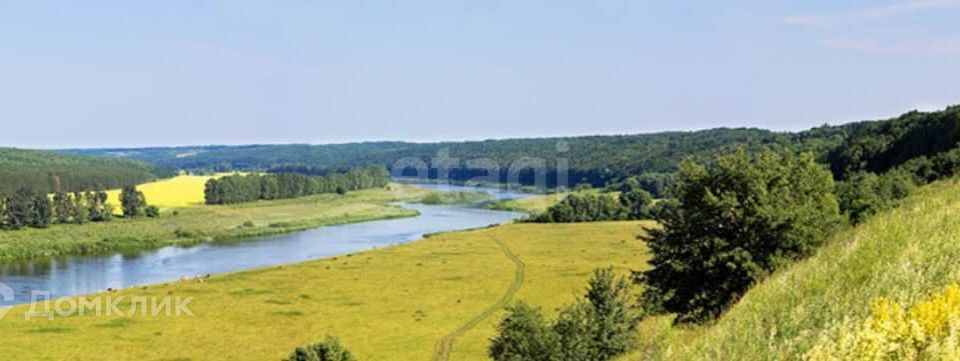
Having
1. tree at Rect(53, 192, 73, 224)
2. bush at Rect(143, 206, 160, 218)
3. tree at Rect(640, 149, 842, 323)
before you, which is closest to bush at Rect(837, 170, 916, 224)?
tree at Rect(640, 149, 842, 323)

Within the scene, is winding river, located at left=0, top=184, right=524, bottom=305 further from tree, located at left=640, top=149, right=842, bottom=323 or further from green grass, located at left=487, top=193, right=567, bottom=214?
tree, located at left=640, top=149, right=842, bottom=323

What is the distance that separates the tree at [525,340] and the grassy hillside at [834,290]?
58.9ft

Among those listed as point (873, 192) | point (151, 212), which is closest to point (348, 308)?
point (873, 192)

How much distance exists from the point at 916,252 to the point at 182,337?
50.0 meters

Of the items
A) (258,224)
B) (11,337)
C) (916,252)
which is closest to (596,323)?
(916,252)

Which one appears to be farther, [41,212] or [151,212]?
[151,212]

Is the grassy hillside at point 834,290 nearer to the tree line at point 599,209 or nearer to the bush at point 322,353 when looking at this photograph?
the bush at point 322,353

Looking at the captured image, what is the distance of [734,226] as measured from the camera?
21.3m

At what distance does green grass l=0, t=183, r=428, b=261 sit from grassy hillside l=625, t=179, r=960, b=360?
10790 centimetres

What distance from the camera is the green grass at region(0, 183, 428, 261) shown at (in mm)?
105938

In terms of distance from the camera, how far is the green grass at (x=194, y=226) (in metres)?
106

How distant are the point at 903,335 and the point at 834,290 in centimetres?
200

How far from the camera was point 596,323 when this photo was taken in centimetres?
2936

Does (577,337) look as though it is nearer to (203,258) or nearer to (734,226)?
(734,226)
